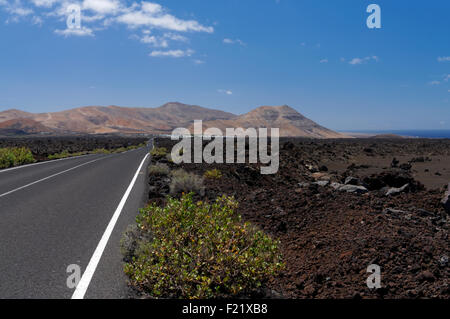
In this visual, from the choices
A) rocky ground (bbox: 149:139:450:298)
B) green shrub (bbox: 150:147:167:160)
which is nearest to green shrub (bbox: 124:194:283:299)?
rocky ground (bbox: 149:139:450:298)

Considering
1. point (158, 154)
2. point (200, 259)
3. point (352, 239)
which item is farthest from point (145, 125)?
point (200, 259)

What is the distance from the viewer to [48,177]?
49.9ft

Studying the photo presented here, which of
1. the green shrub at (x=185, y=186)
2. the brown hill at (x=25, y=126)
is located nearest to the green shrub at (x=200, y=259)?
the green shrub at (x=185, y=186)

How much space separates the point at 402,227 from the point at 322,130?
179194 millimetres

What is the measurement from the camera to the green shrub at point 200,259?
4160mm

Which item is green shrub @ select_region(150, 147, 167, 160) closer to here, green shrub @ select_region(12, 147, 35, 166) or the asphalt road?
green shrub @ select_region(12, 147, 35, 166)

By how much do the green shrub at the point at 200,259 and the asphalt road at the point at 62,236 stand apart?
436 mm

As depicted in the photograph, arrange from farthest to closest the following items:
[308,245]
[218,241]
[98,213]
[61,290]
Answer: [98,213] → [308,245] → [218,241] → [61,290]

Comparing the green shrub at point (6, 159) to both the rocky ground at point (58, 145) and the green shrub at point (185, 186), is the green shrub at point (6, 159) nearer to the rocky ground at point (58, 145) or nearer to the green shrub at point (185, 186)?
the rocky ground at point (58, 145)

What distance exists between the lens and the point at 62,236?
6430 millimetres

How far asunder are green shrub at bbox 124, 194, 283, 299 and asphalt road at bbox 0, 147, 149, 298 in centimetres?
44

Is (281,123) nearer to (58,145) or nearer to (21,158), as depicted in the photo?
(58,145)
